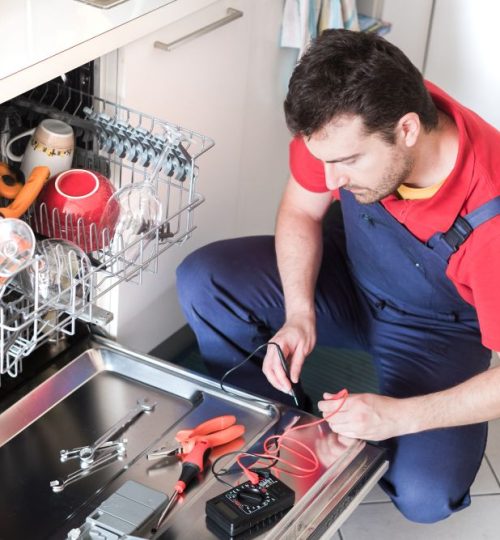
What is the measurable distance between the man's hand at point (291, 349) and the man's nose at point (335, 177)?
29 cm

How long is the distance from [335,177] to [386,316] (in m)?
0.39

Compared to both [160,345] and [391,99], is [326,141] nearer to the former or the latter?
[391,99]

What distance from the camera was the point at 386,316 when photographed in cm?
183

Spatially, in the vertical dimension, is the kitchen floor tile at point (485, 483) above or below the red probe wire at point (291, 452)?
below

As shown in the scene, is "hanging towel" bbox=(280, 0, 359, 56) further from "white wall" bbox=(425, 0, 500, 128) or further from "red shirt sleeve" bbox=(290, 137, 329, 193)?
"white wall" bbox=(425, 0, 500, 128)

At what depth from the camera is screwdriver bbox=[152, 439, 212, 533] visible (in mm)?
1434

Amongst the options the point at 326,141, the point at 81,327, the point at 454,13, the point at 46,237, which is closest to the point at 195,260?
the point at 81,327

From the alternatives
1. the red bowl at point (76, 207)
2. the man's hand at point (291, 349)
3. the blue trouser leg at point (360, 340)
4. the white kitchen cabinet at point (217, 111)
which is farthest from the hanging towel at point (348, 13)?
the red bowl at point (76, 207)

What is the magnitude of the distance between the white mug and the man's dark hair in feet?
1.15

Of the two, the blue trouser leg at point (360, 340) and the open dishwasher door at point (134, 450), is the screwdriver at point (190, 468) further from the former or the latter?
the blue trouser leg at point (360, 340)

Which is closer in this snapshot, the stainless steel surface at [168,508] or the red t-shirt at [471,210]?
the stainless steel surface at [168,508]

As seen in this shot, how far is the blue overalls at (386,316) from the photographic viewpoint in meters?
1.67

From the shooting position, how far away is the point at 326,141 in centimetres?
147

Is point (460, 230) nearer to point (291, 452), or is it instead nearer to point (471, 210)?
point (471, 210)
